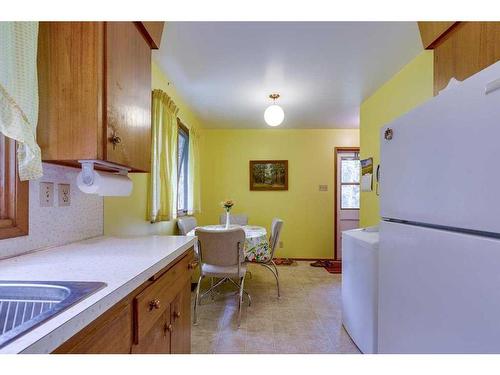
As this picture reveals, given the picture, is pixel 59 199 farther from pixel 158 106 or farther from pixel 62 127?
pixel 158 106

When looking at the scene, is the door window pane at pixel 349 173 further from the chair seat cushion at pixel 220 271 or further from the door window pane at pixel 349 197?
the chair seat cushion at pixel 220 271

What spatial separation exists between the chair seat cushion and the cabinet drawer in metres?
1.16

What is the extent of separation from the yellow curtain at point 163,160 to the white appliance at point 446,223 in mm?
1879

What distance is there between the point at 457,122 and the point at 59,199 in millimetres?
1629

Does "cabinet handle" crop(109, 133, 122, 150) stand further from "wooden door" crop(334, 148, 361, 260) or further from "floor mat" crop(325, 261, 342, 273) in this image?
"wooden door" crop(334, 148, 361, 260)

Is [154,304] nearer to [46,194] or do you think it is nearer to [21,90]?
[46,194]

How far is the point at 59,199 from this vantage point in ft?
4.27

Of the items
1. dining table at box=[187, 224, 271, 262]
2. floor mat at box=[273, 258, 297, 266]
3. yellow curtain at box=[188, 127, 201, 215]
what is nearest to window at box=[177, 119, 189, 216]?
yellow curtain at box=[188, 127, 201, 215]

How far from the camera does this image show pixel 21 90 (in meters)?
0.92

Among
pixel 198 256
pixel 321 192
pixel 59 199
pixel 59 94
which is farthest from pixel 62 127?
pixel 321 192

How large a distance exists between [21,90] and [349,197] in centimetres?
490

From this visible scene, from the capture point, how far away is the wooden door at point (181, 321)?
125cm

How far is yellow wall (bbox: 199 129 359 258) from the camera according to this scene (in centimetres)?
482
